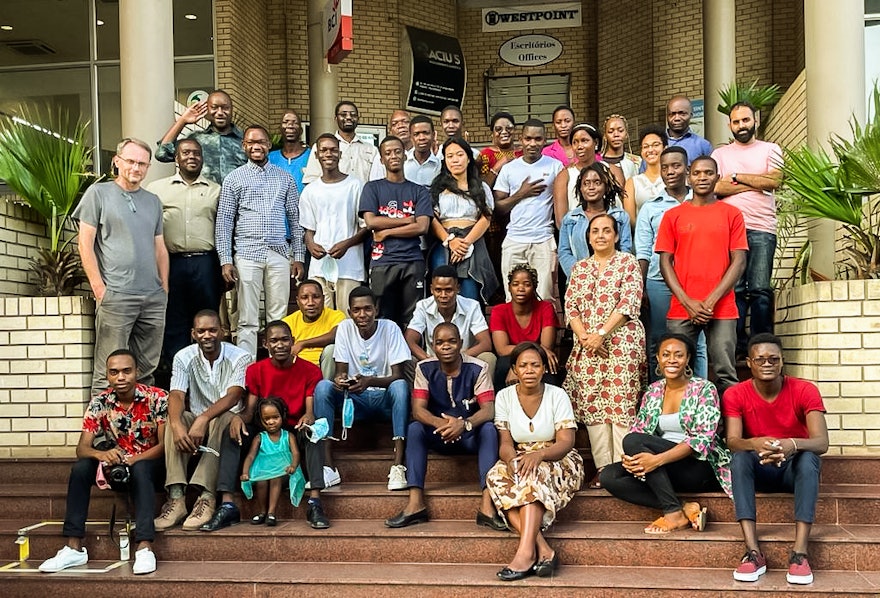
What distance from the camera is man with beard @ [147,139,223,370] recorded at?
280 inches

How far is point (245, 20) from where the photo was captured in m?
13.9

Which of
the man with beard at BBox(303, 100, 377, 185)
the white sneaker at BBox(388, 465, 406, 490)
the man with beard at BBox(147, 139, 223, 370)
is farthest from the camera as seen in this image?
the man with beard at BBox(303, 100, 377, 185)

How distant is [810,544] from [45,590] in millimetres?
4362

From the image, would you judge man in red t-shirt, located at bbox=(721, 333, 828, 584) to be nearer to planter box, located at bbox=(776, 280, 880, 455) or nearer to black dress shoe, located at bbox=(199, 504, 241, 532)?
planter box, located at bbox=(776, 280, 880, 455)

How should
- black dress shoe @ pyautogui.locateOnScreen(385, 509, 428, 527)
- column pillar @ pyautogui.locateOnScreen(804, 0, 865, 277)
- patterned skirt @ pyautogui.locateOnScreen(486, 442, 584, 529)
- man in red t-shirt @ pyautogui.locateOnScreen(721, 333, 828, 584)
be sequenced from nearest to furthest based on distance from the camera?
man in red t-shirt @ pyautogui.locateOnScreen(721, 333, 828, 584) → patterned skirt @ pyautogui.locateOnScreen(486, 442, 584, 529) → black dress shoe @ pyautogui.locateOnScreen(385, 509, 428, 527) → column pillar @ pyautogui.locateOnScreen(804, 0, 865, 277)

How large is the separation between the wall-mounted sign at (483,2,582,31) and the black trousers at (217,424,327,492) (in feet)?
39.7

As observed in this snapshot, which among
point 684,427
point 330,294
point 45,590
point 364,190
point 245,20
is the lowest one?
point 45,590

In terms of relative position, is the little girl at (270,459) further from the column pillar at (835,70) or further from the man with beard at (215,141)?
the column pillar at (835,70)

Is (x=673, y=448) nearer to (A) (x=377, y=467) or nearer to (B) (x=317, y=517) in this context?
A: (A) (x=377, y=467)

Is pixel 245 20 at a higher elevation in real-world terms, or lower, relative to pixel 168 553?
higher

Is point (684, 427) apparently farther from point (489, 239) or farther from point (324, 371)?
point (489, 239)

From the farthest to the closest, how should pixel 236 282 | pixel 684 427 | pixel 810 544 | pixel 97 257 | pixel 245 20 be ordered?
pixel 245 20 < pixel 236 282 < pixel 97 257 < pixel 684 427 < pixel 810 544

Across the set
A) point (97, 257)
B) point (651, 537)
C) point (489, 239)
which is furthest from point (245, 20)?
point (651, 537)

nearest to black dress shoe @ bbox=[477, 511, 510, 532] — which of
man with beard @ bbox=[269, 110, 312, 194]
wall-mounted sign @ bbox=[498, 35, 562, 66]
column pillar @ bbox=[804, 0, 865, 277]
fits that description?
man with beard @ bbox=[269, 110, 312, 194]
